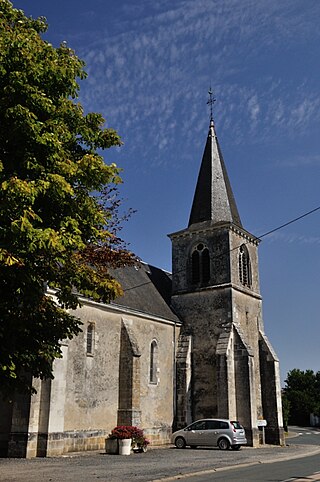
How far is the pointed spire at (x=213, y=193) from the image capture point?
31484 mm

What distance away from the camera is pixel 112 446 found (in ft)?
64.4

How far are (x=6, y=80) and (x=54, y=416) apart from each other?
13260 mm

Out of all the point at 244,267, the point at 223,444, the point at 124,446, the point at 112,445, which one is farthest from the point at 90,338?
the point at 244,267

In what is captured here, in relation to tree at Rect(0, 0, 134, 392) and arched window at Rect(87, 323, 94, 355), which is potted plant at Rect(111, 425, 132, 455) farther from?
tree at Rect(0, 0, 134, 392)

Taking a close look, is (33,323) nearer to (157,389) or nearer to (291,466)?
(291,466)

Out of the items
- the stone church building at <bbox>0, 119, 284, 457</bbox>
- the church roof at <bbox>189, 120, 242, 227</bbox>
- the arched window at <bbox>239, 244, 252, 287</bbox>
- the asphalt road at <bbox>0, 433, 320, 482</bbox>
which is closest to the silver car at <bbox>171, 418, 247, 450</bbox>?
the stone church building at <bbox>0, 119, 284, 457</bbox>

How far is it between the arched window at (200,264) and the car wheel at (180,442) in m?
9.78

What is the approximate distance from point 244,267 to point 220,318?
4390 mm

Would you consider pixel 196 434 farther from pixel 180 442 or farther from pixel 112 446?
pixel 112 446

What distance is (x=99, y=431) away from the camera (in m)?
21.5

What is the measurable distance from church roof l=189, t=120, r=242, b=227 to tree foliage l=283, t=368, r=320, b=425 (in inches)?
1578

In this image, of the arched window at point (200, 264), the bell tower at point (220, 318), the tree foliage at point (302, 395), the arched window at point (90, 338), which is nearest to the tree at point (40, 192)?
the arched window at point (90, 338)

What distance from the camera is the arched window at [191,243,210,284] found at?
3012 cm

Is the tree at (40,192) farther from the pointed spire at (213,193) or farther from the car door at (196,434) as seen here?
the pointed spire at (213,193)
